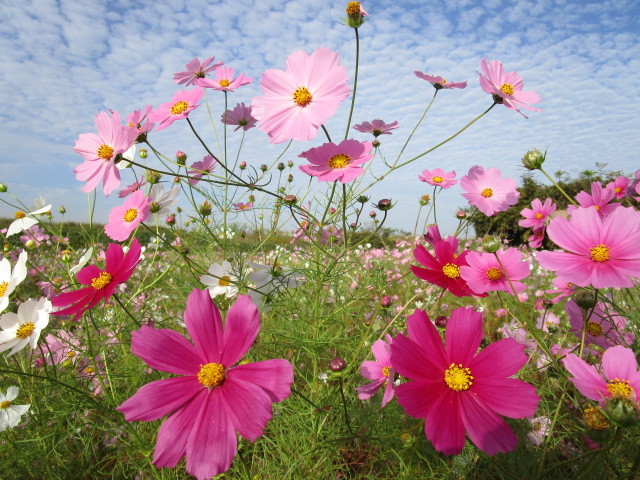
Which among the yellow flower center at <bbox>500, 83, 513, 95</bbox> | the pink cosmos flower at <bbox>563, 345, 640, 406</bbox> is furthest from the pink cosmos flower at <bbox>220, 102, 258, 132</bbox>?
the pink cosmos flower at <bbox>563, 345, 640, 406</bbox>

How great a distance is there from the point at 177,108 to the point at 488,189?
968 millimetres

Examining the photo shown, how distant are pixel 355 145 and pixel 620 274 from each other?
0.53 metres

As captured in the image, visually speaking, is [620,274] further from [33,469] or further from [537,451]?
[33,469]

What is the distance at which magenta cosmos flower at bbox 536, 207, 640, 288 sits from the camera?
63 cm

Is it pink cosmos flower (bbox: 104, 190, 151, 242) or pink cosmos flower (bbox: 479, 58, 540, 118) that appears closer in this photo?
pink cosmos flower (bbox: 479, 58, 540, 118)

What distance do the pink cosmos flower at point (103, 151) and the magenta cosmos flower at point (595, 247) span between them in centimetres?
87

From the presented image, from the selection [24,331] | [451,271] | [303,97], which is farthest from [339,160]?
[24,331]

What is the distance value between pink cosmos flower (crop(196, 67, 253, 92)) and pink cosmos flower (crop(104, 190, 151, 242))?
337 millimetres

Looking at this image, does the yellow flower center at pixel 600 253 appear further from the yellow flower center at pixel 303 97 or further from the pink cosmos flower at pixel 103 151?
the pink cosmos flower at pixel 103 151

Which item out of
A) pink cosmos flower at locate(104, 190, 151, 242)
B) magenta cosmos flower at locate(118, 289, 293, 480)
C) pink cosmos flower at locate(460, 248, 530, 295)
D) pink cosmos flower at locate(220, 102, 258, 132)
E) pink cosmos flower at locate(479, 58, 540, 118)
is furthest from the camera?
pink cosmos flower at locate(220, 102, 258, 132)

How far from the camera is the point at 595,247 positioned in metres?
0.69

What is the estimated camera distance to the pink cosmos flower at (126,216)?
95 cm

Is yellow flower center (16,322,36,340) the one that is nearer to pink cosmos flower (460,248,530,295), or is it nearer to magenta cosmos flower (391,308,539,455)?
magenta cosmos flower (391,308,539,455)

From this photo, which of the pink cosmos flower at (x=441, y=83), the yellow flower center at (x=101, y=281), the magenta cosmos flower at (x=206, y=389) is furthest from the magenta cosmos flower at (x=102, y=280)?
the pink cosmos flower at (x=441, y=83)
